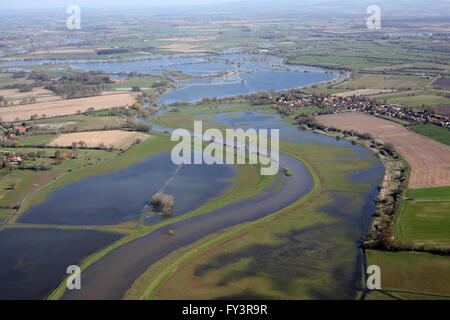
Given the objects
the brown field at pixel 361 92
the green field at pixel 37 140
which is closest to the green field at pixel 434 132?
the brown field at pixel 361 92

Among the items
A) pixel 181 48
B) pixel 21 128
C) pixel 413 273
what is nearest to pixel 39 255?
pixel 413 273

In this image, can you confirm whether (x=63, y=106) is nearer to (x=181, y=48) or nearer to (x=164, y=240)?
(x=164, y=240)

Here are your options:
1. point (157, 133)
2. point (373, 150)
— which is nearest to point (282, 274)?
point (373, 150)

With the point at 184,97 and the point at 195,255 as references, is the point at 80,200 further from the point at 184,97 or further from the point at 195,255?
the point at 184,97

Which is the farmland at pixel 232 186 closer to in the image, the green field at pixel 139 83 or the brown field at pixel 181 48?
the green field at pixel 139 83
